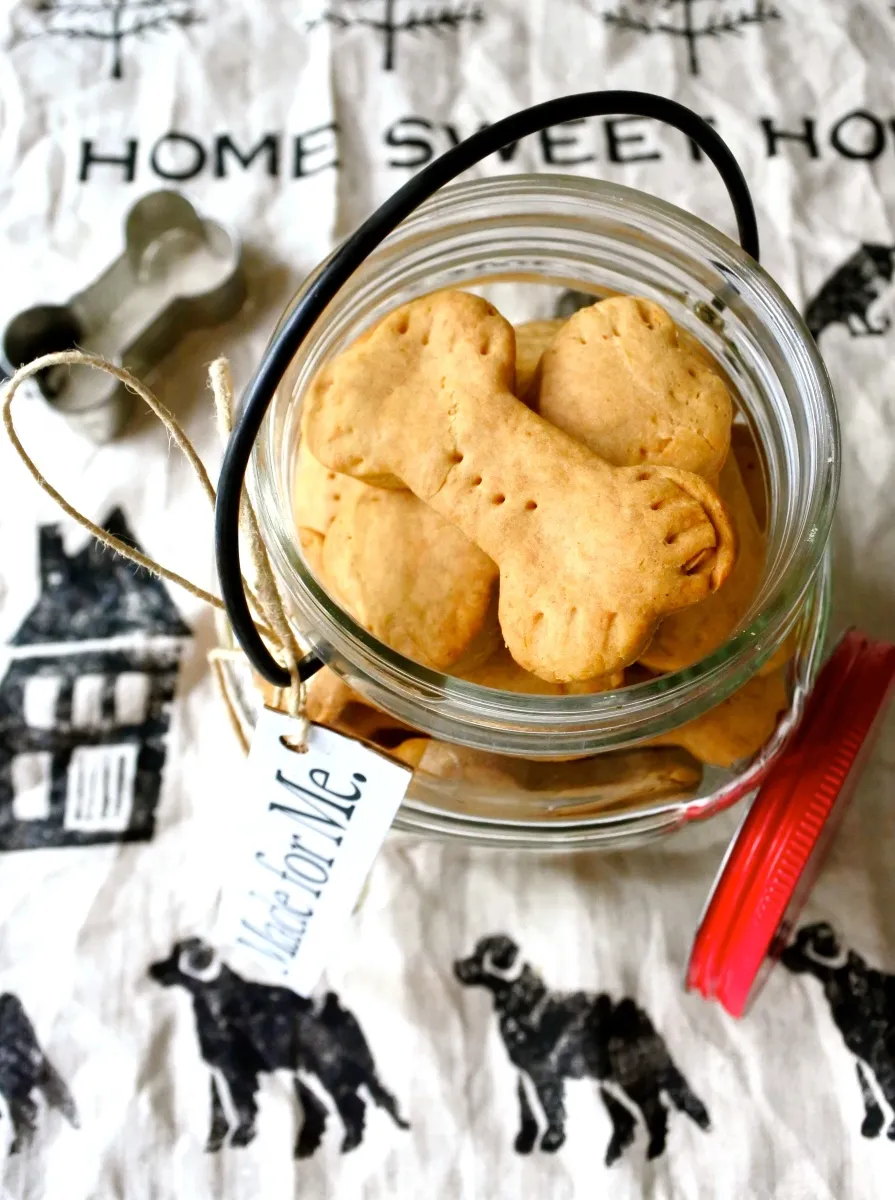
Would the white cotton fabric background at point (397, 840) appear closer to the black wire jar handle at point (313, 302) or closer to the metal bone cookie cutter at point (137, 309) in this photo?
the metal bone cookie cutter at point (137, 309)

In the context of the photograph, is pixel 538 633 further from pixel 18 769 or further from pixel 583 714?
pixel 18 769

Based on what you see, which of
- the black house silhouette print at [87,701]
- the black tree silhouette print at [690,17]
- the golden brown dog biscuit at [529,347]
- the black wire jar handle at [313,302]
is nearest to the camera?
the black wire jar handle at [313,302]

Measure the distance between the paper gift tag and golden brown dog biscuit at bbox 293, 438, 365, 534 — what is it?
0.07 m

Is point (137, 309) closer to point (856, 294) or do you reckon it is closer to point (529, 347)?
point (529, 347)

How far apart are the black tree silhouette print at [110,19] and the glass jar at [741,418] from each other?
33 centimetres

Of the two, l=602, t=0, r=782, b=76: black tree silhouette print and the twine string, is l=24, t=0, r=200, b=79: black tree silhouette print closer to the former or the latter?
l=602, t=0, r=782, b=76: black tree silhouette print

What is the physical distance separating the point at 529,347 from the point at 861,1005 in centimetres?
31

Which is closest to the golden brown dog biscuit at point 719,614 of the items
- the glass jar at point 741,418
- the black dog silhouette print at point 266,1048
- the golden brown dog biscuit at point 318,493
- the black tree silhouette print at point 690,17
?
the glass jar at point 741,418

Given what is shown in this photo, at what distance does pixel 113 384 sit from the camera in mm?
517

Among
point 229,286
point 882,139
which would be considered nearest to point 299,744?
point 229,286

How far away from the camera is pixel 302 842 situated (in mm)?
360

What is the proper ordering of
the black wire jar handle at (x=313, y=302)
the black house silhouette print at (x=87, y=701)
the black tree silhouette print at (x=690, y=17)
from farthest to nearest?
1. the black tree silhouette print at (x=690, y=17)
2. the black house silhouette print at (x=87, y=701)
3. the black wire jar handle at (x=313, y=302)

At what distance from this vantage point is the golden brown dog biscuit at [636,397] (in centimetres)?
32

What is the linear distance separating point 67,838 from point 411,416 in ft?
0.91
